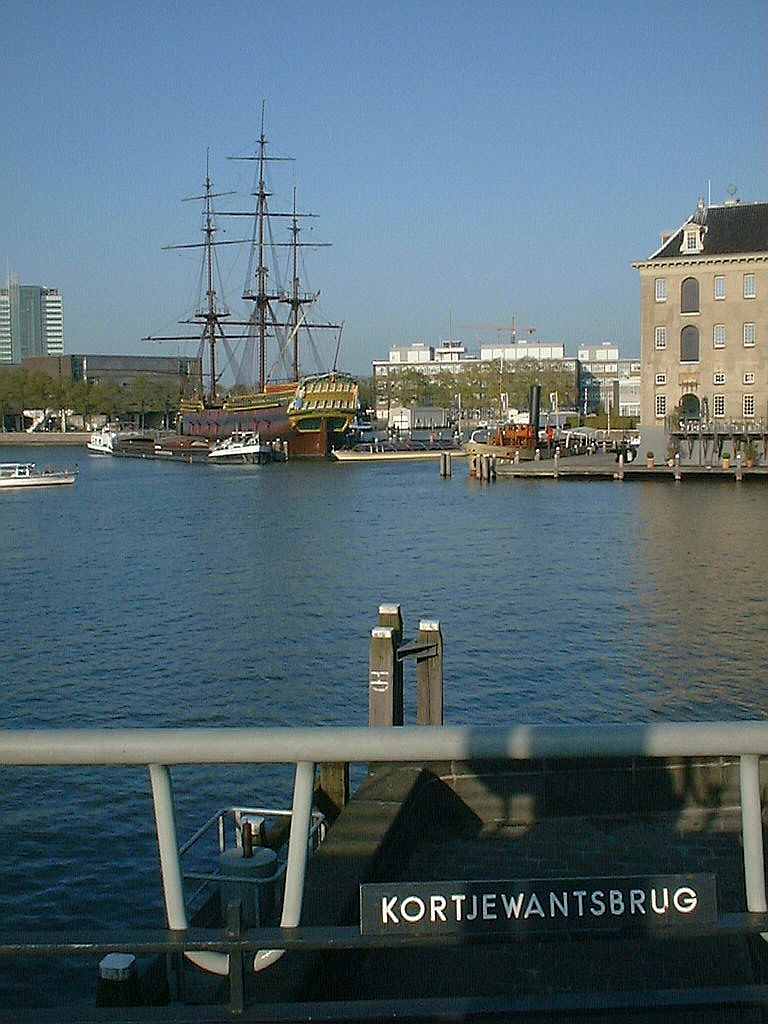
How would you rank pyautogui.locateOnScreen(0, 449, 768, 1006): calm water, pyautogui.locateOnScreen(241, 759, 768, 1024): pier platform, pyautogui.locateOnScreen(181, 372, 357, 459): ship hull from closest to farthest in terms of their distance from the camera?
pyautogui.locateOnScreen(241, 759, 768, 1024): pier platform, pyautogui.locateOnScreen(0, 449, 768, 1006): calm water, pyautogui.locateOnScreen(181, 372, 357, 459): ship hull

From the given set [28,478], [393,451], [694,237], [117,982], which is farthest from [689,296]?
[117,982]

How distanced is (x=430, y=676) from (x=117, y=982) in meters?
7.12

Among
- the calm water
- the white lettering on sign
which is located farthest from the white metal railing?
the calm water

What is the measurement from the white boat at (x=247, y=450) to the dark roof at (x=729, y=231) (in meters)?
39.5

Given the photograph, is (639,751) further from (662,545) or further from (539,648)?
(662,545)

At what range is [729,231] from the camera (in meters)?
78.4

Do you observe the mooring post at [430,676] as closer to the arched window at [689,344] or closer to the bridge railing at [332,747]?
the bridge railing at [332,747]

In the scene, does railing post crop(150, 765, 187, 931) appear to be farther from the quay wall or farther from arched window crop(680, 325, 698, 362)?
the quay wall

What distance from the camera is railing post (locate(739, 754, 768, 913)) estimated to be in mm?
3341

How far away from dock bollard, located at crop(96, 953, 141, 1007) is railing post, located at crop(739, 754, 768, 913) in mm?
2954

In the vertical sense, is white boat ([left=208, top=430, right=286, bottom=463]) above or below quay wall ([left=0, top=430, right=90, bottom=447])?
below

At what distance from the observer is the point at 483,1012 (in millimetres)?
3248

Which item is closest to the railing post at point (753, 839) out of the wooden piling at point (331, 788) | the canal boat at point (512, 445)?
the wooden piling at point (331, 788)

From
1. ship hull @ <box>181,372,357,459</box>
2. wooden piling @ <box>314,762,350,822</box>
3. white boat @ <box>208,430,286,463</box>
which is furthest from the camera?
ship hull @ <box>181,372,357,459</box>
